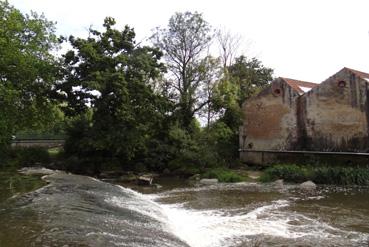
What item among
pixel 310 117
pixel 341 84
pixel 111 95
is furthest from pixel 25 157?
pixel 341 84

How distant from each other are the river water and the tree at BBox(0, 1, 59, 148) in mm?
4426

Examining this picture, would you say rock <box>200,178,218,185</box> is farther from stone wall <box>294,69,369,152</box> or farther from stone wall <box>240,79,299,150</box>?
stone wall <box>294,69,369,152</box>

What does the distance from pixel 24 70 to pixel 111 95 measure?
7.29 meters

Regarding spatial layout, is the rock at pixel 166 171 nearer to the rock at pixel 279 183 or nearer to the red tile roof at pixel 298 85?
the rock at pixel 279 183

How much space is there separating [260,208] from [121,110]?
12.8m

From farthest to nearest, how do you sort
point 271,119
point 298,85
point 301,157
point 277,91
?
point 298,85 < point 271,119 < point 277,91 < point 301,157

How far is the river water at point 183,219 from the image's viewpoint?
7.74 m

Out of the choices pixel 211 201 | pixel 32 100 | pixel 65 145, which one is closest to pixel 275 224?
pixel 211 201

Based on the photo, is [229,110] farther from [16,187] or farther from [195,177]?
[16,187]

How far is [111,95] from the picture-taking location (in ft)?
80.2

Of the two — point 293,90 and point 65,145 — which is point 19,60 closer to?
point 65,145

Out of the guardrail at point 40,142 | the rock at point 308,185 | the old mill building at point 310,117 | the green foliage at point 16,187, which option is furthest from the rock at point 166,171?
the guardrail at point 40,142

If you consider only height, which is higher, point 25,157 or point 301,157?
point 301,157

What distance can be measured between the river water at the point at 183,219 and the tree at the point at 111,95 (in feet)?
28.8
